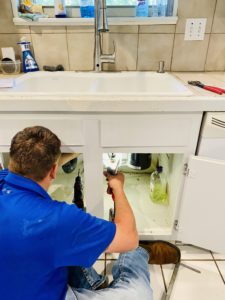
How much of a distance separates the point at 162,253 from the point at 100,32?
127 centimetres

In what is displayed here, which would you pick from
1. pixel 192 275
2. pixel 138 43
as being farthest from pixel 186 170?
pixel 138 43

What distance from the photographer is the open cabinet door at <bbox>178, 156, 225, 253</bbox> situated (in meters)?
1.01

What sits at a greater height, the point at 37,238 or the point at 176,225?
the point at 37,238

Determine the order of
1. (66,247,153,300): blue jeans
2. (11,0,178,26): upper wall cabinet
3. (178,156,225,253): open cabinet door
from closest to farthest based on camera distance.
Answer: (66,247,153,300): blue jeans < (178,156,225,253): open cabinet door < (11,0,178,26): upper wall cabinet

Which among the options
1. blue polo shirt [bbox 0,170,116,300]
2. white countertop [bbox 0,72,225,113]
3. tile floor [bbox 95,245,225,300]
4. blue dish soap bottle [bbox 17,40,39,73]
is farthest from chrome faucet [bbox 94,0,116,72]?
tile floor [bbox 95,245,225,300]

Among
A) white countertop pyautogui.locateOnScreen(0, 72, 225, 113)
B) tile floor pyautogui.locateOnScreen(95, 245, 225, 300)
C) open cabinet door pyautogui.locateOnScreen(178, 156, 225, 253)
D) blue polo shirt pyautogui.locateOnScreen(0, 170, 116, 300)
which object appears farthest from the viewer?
tile floor pyautogui.locateOnScreen(95, 245, 225, 300)

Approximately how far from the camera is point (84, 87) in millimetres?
1354

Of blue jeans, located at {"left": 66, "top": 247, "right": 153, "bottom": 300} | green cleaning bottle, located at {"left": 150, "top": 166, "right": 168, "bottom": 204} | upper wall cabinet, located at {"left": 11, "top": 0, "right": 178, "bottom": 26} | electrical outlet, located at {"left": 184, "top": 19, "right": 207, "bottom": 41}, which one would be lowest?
green cleaning bottle, located at {"left": 150, "top": 166, "right": 168, "bottom": 204}

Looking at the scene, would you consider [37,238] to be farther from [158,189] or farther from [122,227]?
[158,189]

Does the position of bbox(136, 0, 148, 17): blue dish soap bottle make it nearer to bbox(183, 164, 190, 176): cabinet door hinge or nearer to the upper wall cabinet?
the upper wall cabinet

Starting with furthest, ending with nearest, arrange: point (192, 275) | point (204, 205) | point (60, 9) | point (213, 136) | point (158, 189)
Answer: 1. point (158, 189)
2. point (60, 9)
3. point (192, 275)
4. point (204, 205)
5. point (213, 136)

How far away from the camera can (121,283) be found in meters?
0.82

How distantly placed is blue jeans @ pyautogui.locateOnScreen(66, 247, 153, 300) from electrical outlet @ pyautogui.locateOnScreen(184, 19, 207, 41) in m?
1.25

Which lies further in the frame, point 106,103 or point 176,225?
point 176,225
